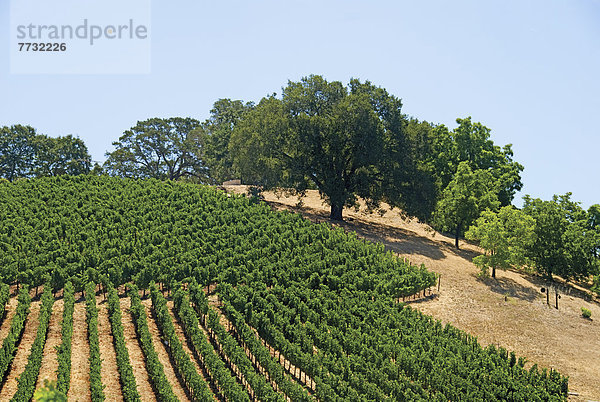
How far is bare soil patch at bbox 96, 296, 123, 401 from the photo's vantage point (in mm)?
20438

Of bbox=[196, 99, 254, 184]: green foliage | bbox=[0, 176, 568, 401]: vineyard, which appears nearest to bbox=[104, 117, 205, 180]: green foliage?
bbox=[196, 99, 254, 184]: green foliage

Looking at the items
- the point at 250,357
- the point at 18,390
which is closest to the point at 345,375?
the point at 250,357

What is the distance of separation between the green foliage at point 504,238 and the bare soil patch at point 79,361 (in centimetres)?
2489

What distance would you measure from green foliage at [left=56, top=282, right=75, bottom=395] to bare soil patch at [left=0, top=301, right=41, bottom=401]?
128 cm

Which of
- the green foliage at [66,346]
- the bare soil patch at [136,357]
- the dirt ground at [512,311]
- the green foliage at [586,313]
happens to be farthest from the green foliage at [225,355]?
the green foliage at [586,313]

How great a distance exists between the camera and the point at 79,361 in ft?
72.9

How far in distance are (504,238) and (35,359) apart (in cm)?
2887

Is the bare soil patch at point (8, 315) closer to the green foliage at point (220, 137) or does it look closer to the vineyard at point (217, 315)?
the vineyard at point (217, 315)

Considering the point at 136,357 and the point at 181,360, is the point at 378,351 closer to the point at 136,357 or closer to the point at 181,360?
the point at 181,360

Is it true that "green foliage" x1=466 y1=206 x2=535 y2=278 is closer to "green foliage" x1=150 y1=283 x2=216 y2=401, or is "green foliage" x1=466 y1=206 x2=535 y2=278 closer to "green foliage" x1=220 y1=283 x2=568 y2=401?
"green foliage" x1=220 y1=283 x2=568 y2=401

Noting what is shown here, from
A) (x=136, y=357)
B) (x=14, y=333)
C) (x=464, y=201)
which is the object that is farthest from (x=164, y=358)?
(x=464, y=201)

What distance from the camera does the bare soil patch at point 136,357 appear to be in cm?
2078

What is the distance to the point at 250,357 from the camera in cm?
2409

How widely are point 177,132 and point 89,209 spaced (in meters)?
39.2
